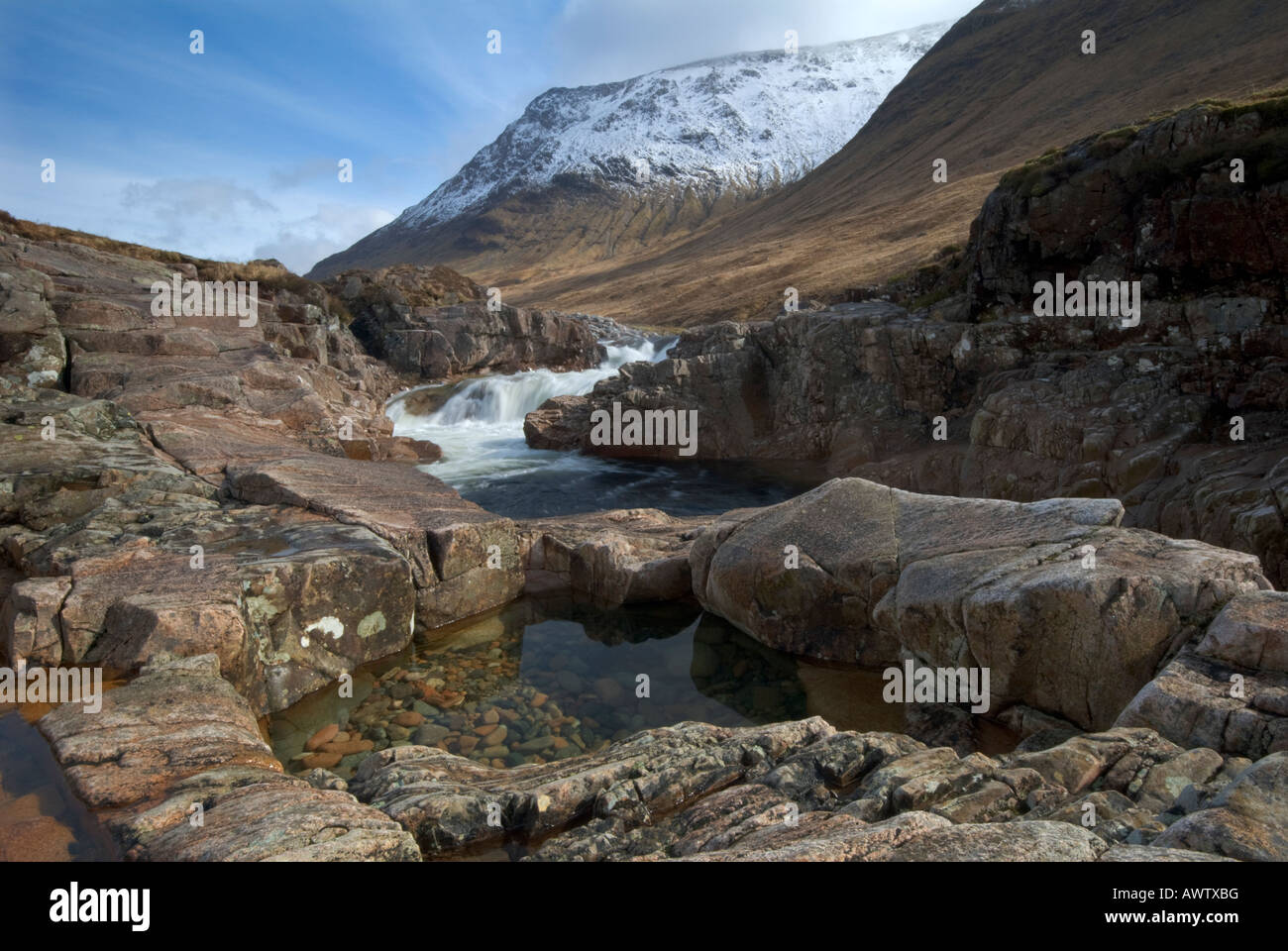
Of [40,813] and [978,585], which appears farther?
[978,585]

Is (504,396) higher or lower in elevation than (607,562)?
higher

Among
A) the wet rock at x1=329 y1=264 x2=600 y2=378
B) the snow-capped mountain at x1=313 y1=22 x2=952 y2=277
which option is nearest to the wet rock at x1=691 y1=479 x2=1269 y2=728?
the wet rock at x1=329 y1=264 x2=600 y2=378

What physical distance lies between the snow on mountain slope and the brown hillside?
52.0 metres

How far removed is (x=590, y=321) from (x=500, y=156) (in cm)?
14323

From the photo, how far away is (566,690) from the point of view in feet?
27.7

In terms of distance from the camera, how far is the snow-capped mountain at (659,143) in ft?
437

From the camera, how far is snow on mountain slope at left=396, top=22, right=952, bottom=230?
14275cm

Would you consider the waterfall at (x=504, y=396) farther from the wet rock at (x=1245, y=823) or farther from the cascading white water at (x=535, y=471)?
the wet rock at (x=1245, y=823)

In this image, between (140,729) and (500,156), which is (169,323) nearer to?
(140,729)

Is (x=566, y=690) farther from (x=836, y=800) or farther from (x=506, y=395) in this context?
(x=506, y=395)

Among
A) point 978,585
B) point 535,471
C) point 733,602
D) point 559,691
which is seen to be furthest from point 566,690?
point 535,471

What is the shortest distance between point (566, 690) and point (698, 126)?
171m

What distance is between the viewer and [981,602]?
660 cm

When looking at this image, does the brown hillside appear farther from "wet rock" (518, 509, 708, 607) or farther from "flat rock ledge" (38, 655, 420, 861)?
"flat rock ledge" (38, 655, 420, 861)
